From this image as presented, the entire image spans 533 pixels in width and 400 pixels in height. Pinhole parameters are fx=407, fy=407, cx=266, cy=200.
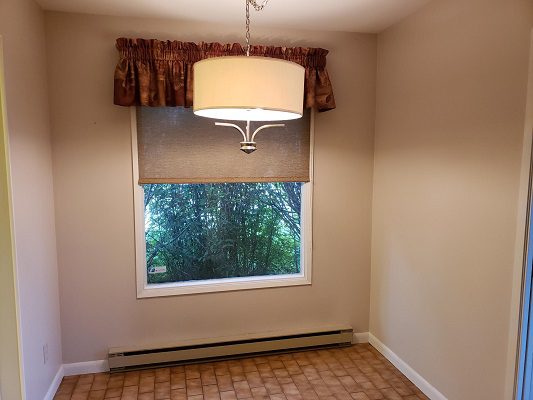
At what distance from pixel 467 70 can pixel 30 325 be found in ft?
9.28

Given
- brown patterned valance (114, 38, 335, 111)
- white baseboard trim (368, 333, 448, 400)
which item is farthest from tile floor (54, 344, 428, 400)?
brown patterned valance (114, 38, 335, 111)

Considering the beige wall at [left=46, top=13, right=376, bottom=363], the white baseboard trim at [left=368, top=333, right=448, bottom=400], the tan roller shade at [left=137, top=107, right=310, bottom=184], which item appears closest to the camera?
the white baseboard trim at [left=368, top=333, right=448, bottom=400]

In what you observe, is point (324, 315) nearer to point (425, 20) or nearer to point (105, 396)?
point (105, 396)

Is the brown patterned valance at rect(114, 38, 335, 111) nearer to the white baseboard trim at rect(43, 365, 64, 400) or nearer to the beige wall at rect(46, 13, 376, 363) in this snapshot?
the beige wall at rect(46, 13, 376, 363)

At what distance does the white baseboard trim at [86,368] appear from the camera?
9.59 ft

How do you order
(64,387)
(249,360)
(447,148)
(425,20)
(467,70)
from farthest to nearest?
(249,360) → (64,387) → (425,20) → (447,148) → (467,70)

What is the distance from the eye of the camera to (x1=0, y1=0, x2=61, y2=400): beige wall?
2.11m

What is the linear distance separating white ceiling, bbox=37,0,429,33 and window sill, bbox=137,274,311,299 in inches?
75.7

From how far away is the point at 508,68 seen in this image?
1996 mm

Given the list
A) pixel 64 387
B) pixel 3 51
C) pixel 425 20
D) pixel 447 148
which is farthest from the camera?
pixel 64 387

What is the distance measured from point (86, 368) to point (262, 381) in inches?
50.5

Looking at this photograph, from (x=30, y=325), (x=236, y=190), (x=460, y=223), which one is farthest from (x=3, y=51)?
(x=460, y=223)

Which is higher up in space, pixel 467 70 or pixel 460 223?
pixel 467 70

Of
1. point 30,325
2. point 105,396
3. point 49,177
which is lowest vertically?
point 105,396
